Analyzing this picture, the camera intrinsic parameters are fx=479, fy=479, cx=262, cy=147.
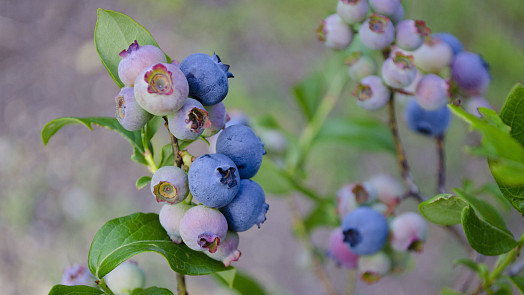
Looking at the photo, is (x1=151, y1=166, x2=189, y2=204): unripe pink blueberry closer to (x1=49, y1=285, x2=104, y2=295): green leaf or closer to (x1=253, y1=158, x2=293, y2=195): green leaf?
(x1=49, y1=285, x2=104, y2=295): green leaf

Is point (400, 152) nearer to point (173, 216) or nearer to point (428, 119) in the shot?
point (428, 119)

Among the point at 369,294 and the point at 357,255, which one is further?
the point at 369,294

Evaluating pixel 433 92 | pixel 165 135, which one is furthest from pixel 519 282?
pixel 165 135

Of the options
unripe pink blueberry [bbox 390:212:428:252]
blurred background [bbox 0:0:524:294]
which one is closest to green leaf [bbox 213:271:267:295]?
unripe pink blueberry [bbox 390:212:428:252]

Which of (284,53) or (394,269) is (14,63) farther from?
(394,269)

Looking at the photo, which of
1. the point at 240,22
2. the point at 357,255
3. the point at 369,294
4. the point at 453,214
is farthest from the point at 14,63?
the point at 453,214

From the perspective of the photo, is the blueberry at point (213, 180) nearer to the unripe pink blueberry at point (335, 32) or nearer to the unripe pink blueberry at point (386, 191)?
the unripe pink blueberry at point (335, 32)
